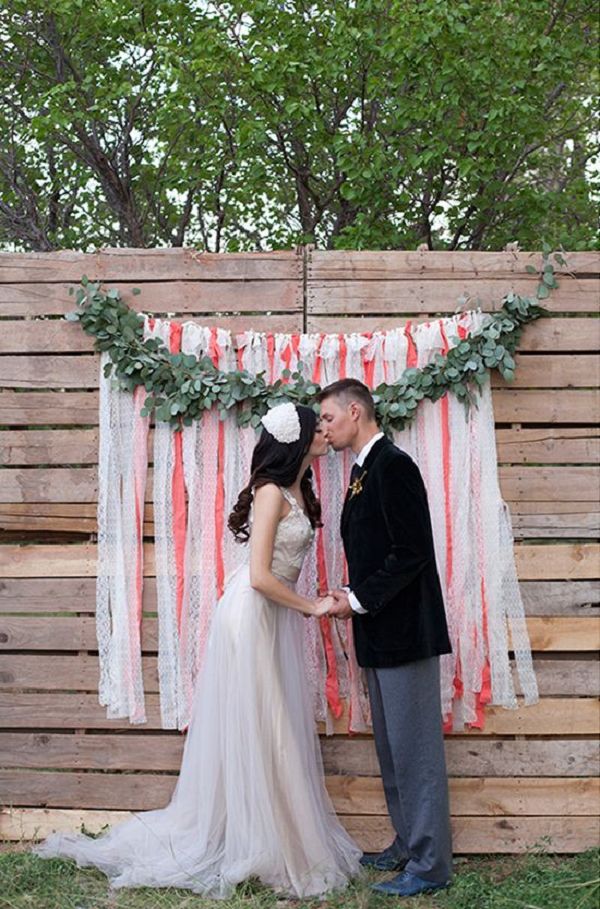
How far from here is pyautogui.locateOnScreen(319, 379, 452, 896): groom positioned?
400cm

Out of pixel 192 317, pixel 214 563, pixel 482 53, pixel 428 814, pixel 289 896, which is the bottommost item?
pixel 289 896

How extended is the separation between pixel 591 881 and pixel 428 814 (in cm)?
66

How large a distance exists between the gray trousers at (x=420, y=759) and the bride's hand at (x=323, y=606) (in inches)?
13.0

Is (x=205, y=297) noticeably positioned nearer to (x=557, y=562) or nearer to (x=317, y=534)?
(x=317, y=534)

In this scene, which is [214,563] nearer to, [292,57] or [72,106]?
[292,57]

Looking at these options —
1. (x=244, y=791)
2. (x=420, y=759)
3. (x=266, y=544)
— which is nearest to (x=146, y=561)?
(x=266, y=544)

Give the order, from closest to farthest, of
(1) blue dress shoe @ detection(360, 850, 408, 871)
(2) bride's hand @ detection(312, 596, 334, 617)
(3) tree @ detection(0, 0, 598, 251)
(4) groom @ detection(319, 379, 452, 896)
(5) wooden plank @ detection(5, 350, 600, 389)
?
1. (4) groom @ detection(319, 379, 452, 896)
2. (2) bride's hand @ detection(312, 596, 334, 617)
3. (1) blue dress shoe @ detection(360, 850, 408, 871)
4. (5) wooden plank @ detection(5, 350, 600, 389)
5. (3) tree @ detection(0, 0, 598, 251)

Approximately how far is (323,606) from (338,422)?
2.43 feet

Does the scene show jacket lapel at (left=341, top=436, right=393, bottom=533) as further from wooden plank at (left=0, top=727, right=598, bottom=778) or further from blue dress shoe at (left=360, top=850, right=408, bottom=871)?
blue dress shoe at (left=360, top=850, right=408, bottom=871)

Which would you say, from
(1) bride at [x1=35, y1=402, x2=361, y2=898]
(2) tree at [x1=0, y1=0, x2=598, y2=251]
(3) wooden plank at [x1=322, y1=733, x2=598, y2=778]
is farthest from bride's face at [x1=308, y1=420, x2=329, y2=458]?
(2) tree at [x1=0, y1=0, x2=598, y2=251]

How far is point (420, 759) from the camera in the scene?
13.5 ft

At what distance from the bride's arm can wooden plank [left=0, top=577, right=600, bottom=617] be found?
697 millimetres

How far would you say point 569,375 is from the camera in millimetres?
4508

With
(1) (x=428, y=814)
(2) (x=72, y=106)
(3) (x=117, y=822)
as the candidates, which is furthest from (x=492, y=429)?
(2) (x=72, y=106)
